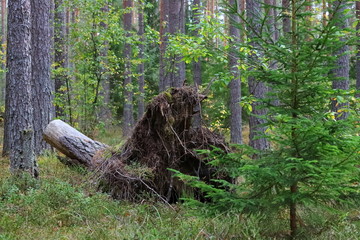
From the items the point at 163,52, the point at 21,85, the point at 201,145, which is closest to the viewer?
the point at 21,85

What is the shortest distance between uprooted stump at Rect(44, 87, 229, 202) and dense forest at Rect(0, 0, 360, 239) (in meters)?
0.02

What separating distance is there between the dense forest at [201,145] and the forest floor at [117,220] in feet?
0.09

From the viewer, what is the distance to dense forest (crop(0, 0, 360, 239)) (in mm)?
3395

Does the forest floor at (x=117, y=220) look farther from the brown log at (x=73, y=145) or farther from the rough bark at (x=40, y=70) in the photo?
the rough bark at (x=40, y=70)

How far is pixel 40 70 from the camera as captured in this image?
9453mm

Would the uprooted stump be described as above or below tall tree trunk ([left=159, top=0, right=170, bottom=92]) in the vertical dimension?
below

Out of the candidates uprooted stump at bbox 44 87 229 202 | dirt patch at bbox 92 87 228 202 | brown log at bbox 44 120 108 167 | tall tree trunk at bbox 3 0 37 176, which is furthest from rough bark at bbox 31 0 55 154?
dirt patch at bbox 92 87 228 202

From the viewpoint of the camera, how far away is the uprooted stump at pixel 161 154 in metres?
6.09

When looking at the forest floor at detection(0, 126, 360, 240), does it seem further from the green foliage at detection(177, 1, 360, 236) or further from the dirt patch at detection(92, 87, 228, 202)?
the dirt patch at detection(92, 87, 228, 202)

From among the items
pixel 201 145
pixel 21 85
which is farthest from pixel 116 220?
pixel 21 85

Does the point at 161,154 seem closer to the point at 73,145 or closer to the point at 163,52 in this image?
the point at 73,145

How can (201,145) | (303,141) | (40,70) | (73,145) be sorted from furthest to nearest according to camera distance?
1. (40,70)
2. (73,145)
3. (201,145)
4. (303,141)

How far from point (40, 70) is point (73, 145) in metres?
3.20

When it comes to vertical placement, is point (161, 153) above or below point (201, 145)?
below
